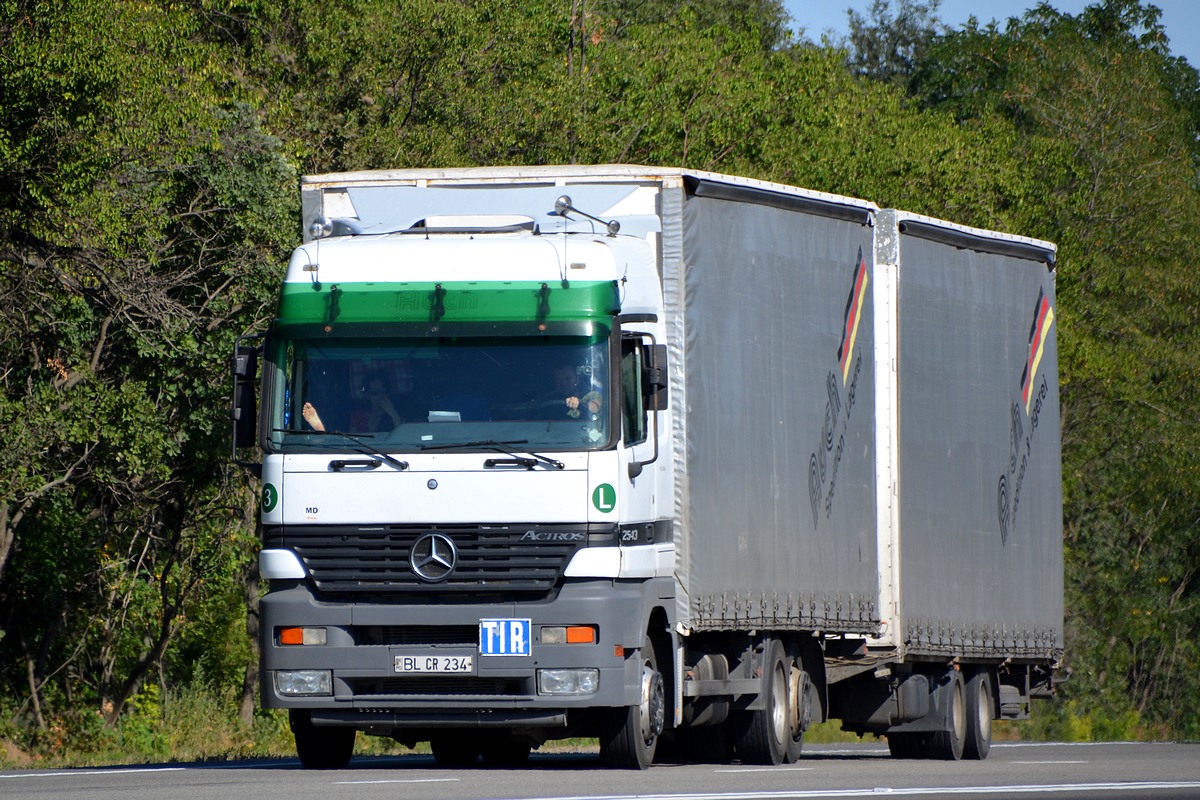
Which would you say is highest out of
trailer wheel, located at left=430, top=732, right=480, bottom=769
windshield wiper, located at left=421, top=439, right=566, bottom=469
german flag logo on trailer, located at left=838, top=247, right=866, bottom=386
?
german flag logo on trailer, located at left=838, top=247, right=866, bottom=386

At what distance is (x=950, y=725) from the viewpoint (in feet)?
60.2

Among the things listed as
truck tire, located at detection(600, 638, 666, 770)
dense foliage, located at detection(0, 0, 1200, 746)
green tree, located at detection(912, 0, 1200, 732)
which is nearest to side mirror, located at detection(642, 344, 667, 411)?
truck tire, located at detection(600, 638, 666, 770)

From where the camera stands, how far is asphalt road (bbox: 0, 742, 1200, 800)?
35.3ft

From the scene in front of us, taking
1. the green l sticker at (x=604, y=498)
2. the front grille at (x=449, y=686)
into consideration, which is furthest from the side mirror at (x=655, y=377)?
the front grille at (x=449, y=686)

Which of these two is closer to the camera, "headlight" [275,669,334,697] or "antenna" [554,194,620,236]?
"headlight" [275,669,334,697]

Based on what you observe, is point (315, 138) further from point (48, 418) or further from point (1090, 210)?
point (1090, 210)

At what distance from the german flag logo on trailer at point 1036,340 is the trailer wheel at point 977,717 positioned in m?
2.64

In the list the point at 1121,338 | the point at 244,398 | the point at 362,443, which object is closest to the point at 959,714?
the point at 362,443

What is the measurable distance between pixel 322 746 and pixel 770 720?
3.38 m

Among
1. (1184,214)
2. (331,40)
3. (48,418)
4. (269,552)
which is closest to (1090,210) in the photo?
(1184,214)

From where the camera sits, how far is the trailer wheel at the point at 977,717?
1898 centimetres

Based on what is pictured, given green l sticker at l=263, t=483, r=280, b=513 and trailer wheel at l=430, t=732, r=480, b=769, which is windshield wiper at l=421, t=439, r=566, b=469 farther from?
trailer wheel at l=430, t=732, r=480, b=769

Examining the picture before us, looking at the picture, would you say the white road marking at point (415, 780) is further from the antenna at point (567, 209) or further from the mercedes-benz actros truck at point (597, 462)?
the antenna at point (567, 209)

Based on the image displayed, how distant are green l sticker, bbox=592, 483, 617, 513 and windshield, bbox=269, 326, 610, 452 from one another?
27 centimetres
